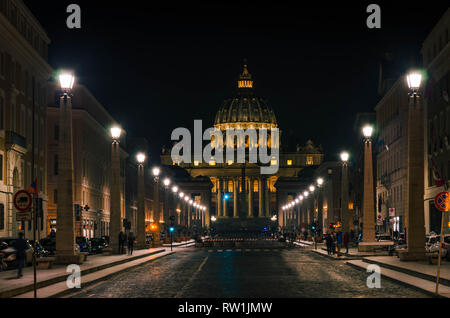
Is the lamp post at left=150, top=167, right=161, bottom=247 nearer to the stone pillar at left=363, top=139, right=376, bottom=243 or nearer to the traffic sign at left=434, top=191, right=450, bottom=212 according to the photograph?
the stone pillar at left=363, top=139, right=376, bottom=243

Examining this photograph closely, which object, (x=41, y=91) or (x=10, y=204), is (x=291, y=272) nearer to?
(x=10, y=204)

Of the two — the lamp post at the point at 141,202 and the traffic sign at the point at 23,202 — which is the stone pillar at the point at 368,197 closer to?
the lamp post at the point at 141,202

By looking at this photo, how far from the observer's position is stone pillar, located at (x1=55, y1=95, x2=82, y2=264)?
38.8 meters

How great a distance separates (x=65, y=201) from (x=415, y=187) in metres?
15.0

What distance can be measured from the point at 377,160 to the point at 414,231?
227 feet

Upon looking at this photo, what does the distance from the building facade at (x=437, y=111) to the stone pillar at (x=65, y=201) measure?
27.9 m

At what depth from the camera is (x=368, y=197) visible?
176 feet

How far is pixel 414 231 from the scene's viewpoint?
39000 millimetres

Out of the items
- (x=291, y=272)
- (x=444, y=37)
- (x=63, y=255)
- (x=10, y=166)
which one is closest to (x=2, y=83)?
(x=10, y=166)

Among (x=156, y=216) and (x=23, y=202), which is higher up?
(x=23, y=202)

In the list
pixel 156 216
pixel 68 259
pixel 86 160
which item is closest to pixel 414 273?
pixel 68 259

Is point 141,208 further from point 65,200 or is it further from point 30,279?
point 30,279
